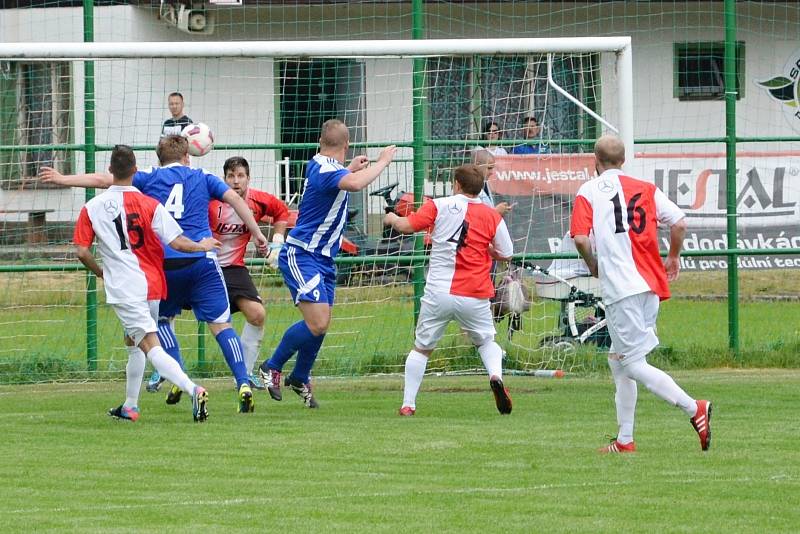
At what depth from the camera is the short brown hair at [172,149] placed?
10680mm

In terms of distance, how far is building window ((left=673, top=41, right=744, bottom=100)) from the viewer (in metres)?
19.8

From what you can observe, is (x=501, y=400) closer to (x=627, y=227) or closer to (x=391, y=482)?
(x=627, y=227)

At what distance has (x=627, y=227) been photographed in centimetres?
858

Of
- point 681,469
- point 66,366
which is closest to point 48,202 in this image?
point 66,366

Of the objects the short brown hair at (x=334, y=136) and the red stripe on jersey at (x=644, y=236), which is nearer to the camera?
the red stripe on jersey at (x=644, y=236)

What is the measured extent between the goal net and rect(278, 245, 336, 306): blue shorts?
8.07 ft

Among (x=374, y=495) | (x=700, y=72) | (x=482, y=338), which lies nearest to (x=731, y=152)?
(x=482, y=338)

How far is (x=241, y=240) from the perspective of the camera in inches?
460

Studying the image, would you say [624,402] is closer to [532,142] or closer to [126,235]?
[126,235]

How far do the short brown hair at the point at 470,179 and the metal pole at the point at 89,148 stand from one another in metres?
3.87

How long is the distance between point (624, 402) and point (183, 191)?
382 centimetres

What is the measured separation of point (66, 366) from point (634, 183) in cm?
630

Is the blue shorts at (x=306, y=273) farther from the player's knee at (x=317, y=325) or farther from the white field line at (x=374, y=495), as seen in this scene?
the white field line at (x=374, y=495)

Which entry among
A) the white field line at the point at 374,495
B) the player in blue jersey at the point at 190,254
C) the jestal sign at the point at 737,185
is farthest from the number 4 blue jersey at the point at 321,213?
the jestal sign at the point at 737,185
